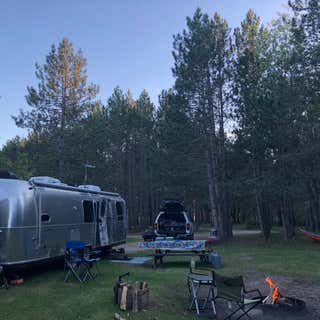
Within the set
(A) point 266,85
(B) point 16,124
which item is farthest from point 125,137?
(A) point 266,85

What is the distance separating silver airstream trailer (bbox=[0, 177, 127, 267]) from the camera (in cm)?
814

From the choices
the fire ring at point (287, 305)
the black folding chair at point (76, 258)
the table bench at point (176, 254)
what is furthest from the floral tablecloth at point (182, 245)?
the fire ring at point (287, 305)

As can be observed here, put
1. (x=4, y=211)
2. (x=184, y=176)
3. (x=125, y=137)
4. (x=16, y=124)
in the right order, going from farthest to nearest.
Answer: (x=125, y=137)
(x=16, y=124)
(x=184, y=176)
(x=4, y=211)

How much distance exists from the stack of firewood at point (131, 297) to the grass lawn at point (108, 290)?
0.16 meters

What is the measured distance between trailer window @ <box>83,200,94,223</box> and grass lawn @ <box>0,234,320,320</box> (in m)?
1.60

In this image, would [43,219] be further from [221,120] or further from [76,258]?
[221,120]

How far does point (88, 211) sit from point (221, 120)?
10721mm

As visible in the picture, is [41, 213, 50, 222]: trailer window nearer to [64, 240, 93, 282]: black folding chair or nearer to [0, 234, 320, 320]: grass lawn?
[64, 240, 93, 282]: black folding chair

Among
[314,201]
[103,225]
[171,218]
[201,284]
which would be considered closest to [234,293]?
[201,284]

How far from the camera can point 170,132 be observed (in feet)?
67.6

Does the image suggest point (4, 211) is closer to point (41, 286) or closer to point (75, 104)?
point (41, 286)

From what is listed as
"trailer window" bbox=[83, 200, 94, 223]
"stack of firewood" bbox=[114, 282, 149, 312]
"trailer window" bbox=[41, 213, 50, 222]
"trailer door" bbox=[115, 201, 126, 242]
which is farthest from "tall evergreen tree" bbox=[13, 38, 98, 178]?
"stack of firewood" bbox=[114, 282, 149, 312]

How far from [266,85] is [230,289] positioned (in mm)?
13765

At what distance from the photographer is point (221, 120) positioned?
64.8 feet
